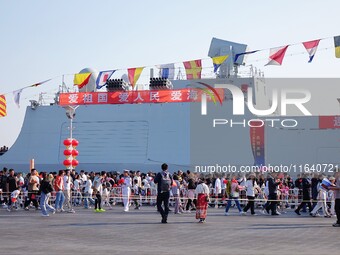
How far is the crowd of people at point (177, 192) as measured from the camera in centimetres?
1602

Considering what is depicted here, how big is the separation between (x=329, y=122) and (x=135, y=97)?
39.6ft

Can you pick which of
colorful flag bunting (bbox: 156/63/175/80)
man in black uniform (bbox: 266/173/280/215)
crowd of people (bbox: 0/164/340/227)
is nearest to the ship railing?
Answer: crowd of people (bbox: 0/164/340/227)

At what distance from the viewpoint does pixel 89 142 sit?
123ft

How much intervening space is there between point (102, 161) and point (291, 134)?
1166 cm

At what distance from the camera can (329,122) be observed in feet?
114

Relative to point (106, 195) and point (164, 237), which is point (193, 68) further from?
point (164, 237)

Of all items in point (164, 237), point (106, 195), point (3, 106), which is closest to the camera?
point (164, 237)

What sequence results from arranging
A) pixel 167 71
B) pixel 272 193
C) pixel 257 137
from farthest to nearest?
1. pixel 167 71
2. pixel 257 137
3. pixel 272 193

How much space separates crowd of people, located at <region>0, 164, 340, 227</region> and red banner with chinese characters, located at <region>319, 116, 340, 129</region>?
10748 millimetres

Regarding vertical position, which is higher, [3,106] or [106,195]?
[3,106]

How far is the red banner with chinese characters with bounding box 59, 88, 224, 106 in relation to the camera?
36.1 metres

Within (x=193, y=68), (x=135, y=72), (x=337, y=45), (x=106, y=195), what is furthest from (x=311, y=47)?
(x=135, y=72)

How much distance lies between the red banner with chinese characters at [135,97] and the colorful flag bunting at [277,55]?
12.8 m

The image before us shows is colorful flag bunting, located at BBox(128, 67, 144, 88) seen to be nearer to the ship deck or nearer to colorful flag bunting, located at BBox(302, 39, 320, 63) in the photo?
colorful flag bunting, located at BBox(302, 39, 320, 63)
